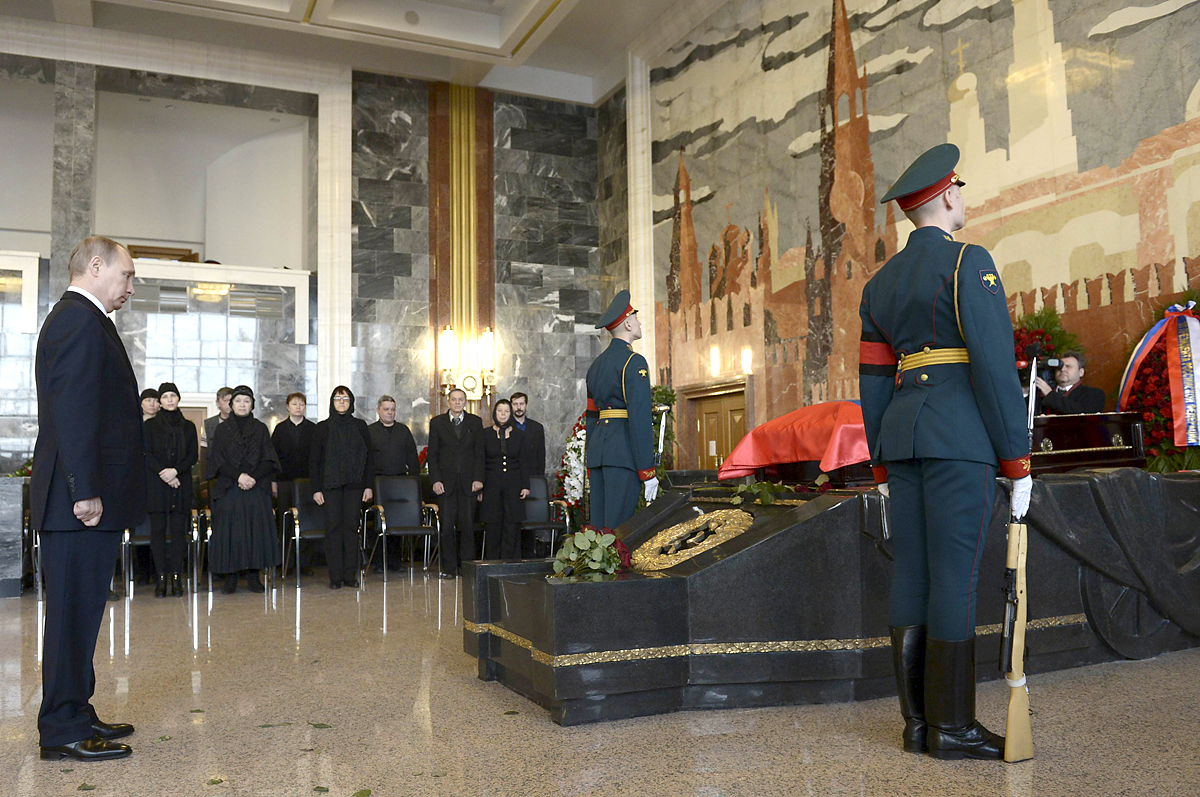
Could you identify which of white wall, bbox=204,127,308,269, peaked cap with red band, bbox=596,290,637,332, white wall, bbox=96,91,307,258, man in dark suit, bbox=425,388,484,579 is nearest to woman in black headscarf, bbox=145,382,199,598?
man in dark suit, bbox=425,388,484,579

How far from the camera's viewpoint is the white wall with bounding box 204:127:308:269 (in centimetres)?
1358

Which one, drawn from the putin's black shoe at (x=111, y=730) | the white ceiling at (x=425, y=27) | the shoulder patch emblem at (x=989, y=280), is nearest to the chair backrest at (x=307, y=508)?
the white ceiling at (x=425, y=27)

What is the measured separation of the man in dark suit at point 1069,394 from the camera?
606 cm

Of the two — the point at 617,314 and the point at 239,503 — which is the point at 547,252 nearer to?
the point at 239,503

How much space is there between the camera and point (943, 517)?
2.84m

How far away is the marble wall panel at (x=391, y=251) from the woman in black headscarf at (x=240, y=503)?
4619mm

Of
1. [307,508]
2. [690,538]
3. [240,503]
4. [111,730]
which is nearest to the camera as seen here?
[111,730]

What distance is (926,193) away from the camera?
294cm

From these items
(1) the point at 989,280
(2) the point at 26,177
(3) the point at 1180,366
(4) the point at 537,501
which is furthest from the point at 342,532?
(2) the point at 26,177

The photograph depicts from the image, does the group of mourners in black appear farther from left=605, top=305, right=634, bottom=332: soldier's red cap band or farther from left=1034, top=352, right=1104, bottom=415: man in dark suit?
left=1034, top=352, right=1104, bottom=415: man in dark suit

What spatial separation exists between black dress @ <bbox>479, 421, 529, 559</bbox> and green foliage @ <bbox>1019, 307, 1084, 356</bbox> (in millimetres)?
4763

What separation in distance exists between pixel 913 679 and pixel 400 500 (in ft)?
21.7

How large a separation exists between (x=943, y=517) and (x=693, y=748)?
106 centimetres

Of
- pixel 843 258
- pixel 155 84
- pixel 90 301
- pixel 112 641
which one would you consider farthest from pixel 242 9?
pixel 90 301
